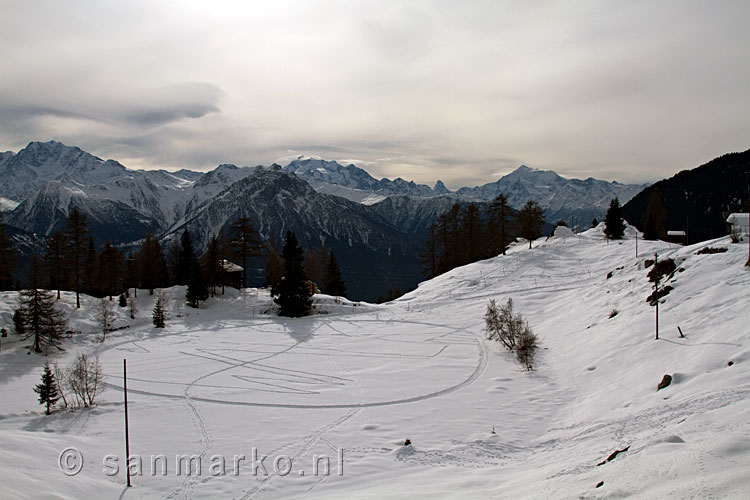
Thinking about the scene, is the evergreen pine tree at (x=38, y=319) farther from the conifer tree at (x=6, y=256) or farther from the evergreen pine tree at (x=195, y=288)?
the conifer tree at (x=6, y=256)

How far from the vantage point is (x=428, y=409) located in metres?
22.3

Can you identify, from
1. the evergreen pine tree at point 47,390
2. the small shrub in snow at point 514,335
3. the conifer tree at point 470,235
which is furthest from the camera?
the conifer tree at point 470,235

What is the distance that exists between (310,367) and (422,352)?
8.60m

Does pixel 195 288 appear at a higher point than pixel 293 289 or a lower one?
higher

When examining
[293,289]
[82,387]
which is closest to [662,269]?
[293,289]

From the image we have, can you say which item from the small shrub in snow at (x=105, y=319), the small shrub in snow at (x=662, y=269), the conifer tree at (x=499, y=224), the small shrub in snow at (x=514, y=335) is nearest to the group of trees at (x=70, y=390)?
the small shrub in snow at (x=105, y=319)

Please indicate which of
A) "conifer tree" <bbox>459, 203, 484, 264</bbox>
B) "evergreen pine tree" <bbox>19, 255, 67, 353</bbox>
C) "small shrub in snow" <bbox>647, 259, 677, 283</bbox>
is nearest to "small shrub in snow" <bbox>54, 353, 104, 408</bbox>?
"evergreen pine tree" <bbox>19, 255, 67, 353</bbox>

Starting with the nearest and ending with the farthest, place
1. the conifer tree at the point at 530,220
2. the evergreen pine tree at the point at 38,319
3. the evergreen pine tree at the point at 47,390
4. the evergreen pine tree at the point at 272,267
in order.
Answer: the evergreen pine tree at the point at 47,390 → the evergreen pine tree at the point at 38,319 → the evergreen pine tree at the point at 272,267 → the conifer tree at the point at 530,220

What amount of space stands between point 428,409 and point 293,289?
29661 millimetres

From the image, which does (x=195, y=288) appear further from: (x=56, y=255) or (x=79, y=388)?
(x=79, y=388)

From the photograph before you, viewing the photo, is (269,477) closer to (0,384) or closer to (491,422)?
(491,422)

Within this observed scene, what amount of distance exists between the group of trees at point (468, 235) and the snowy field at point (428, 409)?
28520mm

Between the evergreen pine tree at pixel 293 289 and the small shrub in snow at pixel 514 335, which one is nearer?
the small shrub in snow at pixel 514 335

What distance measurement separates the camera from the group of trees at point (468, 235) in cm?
6975
